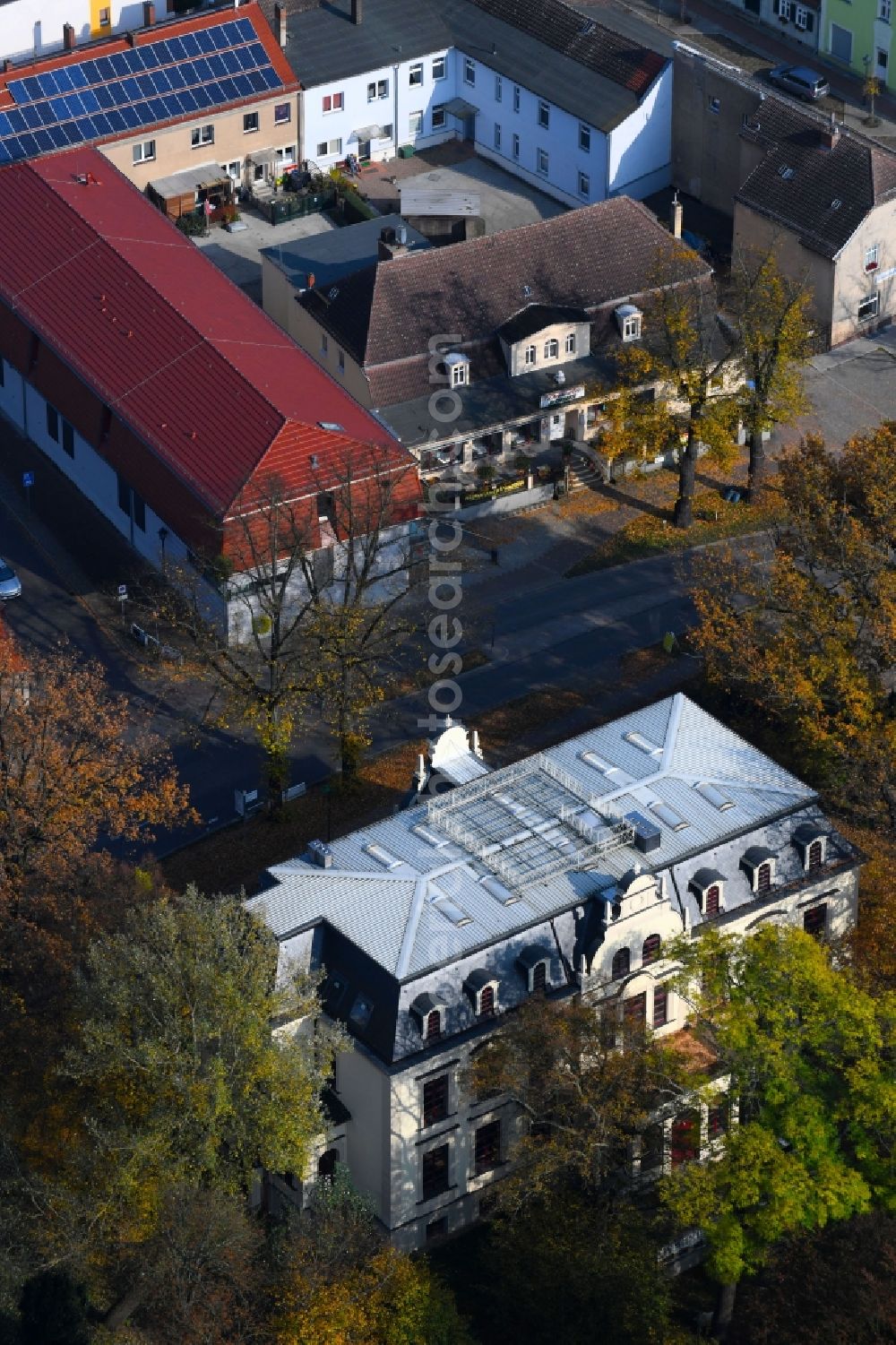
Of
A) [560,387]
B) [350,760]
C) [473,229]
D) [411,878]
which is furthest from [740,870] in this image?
[473,229]

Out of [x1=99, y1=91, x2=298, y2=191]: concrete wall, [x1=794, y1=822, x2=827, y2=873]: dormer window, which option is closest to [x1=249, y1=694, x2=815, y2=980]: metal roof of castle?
[x1=794, y1=822, x2=827, y2=873]: dormer window

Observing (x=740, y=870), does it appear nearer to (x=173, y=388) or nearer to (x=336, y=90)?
(x=173, y=388)

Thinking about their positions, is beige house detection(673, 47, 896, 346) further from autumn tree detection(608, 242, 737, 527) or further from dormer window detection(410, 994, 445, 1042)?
dormer window detection(410, 994, 445, 1042)

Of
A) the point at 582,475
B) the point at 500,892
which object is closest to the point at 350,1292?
the point at 500,892

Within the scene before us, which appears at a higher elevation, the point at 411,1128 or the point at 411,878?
the point at 411,878

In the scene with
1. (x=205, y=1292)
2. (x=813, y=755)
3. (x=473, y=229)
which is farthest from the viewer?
(x=473, y=229)

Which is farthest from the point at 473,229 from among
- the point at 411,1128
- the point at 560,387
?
the point at 411,1128

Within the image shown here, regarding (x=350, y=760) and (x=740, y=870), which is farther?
(x=350, y=760)

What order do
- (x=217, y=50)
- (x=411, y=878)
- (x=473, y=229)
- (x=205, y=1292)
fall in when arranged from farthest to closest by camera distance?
(x=217, y=50) < (x=473, y=229) < (x=411, y=878) < (x=205, y=1292)

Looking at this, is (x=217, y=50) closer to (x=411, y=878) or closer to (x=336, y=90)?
(x=336, y=90)
